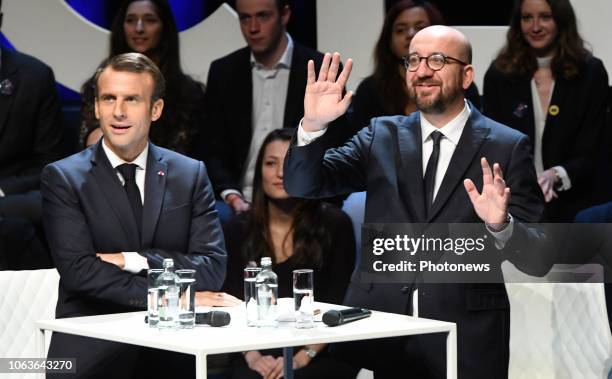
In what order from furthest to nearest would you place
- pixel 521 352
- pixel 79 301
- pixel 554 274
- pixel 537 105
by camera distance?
pixel 537 105 < pixel 554 274 < pixel 521 352 < pixel 79 301

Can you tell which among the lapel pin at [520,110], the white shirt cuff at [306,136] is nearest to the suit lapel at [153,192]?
the white shirt cuff at [306,136]

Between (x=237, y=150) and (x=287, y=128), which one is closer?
(x=287, y=128)

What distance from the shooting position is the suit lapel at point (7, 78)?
6410 mm

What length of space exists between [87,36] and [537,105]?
272 cm

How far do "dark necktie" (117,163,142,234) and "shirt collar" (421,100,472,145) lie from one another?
1168 millimetres

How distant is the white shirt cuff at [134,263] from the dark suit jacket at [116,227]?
1.0 inches

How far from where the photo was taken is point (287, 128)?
20.1 feet

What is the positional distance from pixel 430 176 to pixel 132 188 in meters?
1.18

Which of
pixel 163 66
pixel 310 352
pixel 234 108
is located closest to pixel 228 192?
pixel 234 108

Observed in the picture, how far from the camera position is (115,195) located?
4.59m

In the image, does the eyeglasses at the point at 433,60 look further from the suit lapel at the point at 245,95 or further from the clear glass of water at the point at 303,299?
the suit lapel at the point at 245,95

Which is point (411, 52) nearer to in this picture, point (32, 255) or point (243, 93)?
point (243, 93)

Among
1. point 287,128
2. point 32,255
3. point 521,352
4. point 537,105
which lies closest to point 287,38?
point 287,128

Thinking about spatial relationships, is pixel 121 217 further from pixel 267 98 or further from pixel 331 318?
pixel 267 98
